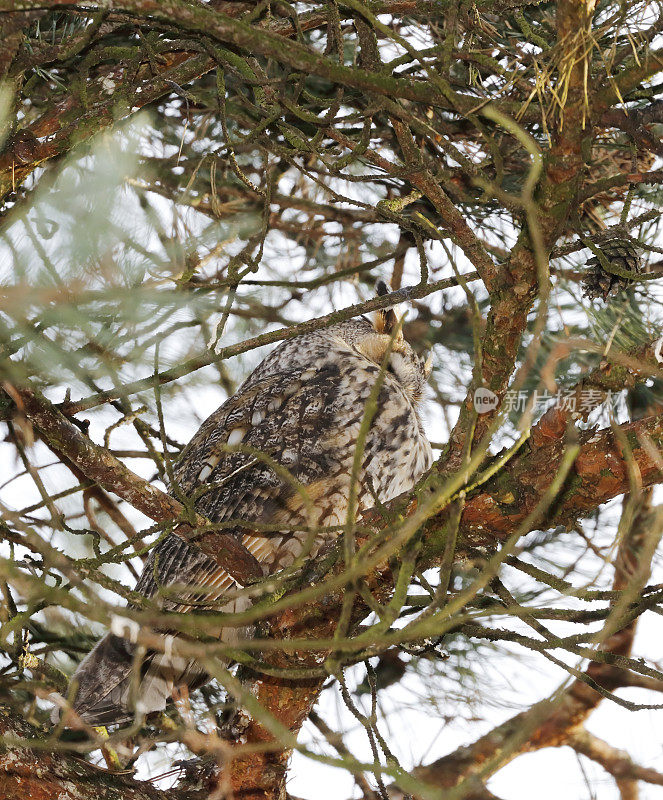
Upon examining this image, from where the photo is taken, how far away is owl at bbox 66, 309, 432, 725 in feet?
6.91

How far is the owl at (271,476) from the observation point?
82.9 inches

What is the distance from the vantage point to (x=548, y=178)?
130cm

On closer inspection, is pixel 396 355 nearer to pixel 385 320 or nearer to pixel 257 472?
pixel 385 320

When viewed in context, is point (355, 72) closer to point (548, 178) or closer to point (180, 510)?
point (548, 178)

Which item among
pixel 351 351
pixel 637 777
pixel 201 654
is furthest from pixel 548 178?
pixel 637 777

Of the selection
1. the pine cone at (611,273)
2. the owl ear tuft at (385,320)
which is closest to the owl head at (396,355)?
the owl ear tuft at (385,320)

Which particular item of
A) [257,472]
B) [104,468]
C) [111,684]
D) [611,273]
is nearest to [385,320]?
[257,472]

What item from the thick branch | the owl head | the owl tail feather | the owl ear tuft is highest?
the owl ear tuft

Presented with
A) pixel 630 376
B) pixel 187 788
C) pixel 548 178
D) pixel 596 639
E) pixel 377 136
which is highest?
pixel 377 136

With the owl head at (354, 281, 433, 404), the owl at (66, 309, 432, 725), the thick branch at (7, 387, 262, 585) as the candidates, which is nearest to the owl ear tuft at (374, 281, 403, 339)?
the owl head at (354, 281, 433, 404)

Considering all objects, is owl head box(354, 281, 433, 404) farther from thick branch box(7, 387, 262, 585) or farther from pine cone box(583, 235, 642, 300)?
thick branch box(7, 387, 262, 585)

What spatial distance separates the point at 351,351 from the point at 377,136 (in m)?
0.69

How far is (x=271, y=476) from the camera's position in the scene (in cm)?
235

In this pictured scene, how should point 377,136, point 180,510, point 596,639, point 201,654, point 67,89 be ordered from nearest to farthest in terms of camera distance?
point 201,654, point 596,639, point 180,510, point 67,89, point 377,136
